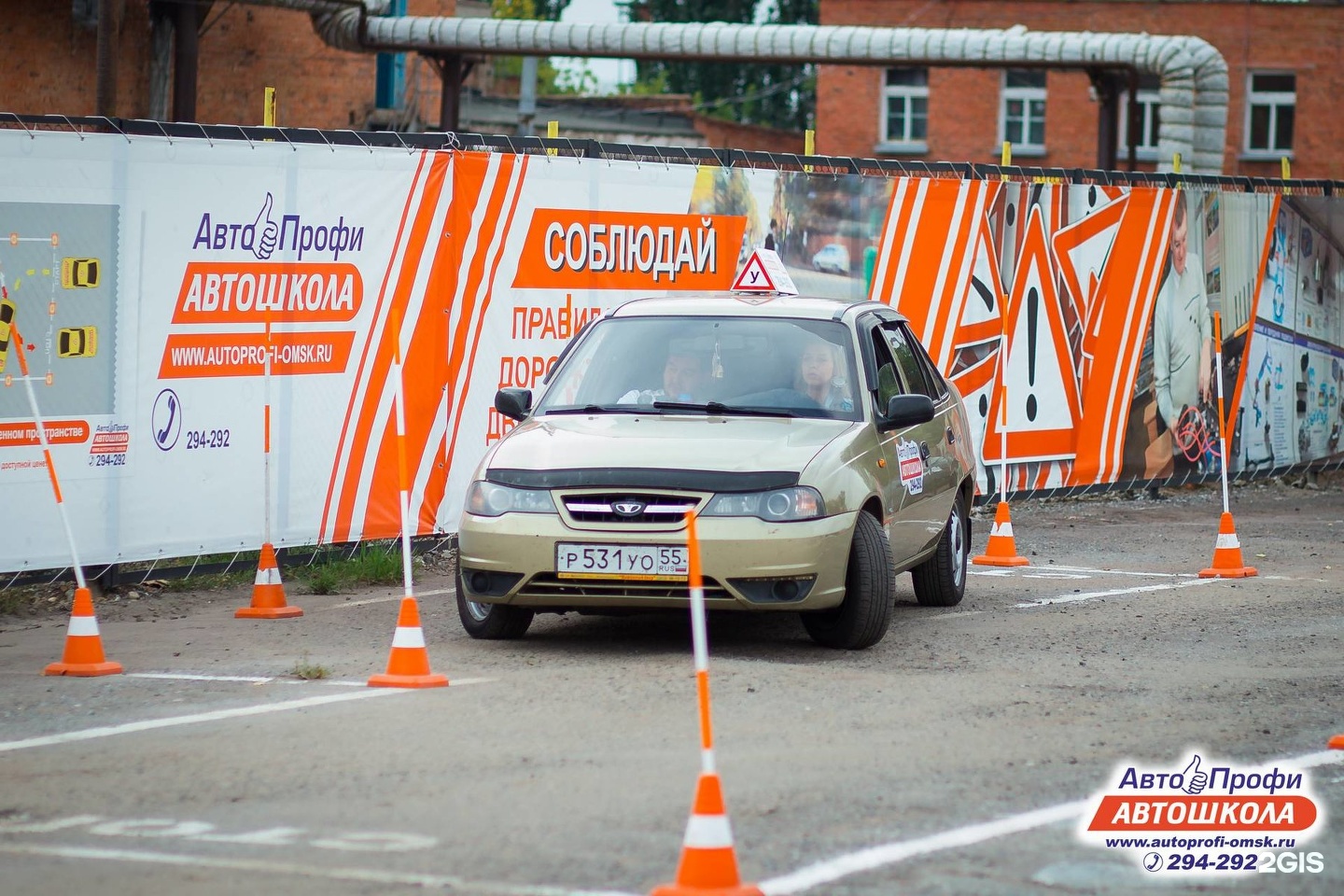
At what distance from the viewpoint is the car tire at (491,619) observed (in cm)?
968

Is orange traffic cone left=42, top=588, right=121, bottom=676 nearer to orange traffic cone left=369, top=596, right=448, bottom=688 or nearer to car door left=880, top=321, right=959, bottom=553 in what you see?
orange traffic cone left=369, top=596, right=448, bottom=688

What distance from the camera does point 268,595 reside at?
36.0 feet

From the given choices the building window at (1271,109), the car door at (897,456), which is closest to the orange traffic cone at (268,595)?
the car door at (897,456)

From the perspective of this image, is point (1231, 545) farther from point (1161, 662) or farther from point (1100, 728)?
point (1100, 728)

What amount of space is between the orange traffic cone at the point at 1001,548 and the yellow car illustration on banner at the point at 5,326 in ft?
20.6

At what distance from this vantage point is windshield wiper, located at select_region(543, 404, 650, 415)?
32.8ft

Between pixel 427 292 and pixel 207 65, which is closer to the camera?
pixel 427 292

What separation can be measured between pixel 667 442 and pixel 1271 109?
4688 cm

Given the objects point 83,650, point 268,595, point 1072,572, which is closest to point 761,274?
point 1072,572

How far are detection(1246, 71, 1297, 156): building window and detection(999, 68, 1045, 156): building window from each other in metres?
5.22

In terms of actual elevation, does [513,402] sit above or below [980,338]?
below

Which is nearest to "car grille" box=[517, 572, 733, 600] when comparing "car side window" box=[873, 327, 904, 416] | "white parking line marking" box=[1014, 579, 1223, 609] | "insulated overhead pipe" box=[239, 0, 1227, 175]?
"car side window" box=[873, 327, 904, 416]

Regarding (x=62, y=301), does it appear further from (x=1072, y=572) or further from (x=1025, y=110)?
(x=1025, y=110)

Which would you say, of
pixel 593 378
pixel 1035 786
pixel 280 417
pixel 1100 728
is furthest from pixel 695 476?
pixel 280 417
